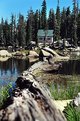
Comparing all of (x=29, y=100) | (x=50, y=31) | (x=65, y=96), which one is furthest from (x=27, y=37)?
(x=29, y=100)

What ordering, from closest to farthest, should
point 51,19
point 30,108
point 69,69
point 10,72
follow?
point 30,108 < point 10,72 < point 69,69 < point 51,19

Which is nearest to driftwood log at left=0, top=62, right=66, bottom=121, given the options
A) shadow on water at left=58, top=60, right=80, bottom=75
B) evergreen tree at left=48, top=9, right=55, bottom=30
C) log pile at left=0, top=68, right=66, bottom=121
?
log pile at left=0, top=68, right=66, bottom=121

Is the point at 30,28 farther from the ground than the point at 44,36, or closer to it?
farther from the ground

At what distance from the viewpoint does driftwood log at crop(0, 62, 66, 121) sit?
927 cm

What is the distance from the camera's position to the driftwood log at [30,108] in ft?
30.4

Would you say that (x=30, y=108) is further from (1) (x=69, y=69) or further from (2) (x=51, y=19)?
(2) (x=51, y=19)

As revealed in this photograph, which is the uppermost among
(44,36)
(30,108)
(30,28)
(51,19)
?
(30,108)

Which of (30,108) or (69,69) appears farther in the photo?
(69,69)

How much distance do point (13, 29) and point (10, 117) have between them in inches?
6705

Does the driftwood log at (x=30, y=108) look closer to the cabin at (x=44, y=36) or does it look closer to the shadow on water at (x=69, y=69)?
the shadow on water at (x=69, y=69)

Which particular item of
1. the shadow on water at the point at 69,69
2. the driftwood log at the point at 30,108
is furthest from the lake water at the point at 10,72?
the driftwood log at the point at 30,108

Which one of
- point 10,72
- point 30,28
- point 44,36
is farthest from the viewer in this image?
point 44,36

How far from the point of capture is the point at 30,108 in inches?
379

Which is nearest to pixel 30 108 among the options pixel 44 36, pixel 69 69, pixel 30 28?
pixel 69 69
